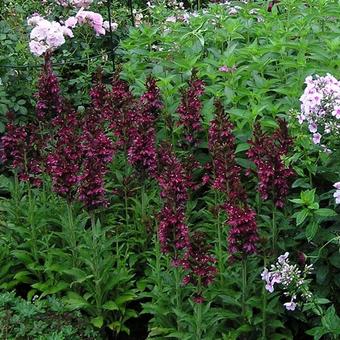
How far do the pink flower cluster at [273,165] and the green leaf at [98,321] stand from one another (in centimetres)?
106

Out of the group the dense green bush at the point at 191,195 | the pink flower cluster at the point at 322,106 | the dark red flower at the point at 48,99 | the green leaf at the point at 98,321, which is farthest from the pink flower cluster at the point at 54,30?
the pink flower cluster at the point at 322,106

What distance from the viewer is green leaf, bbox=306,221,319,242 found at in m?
3.35

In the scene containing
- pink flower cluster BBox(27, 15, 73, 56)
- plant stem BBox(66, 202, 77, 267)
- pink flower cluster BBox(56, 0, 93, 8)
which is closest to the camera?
plant stem BBox(66, 202, 77, 267)

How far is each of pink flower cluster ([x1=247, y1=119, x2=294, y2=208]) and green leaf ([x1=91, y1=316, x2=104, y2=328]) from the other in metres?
1.06

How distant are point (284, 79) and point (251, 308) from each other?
61.5 inches

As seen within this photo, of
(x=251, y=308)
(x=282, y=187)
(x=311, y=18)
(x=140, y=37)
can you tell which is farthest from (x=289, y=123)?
(x=140, y=37)

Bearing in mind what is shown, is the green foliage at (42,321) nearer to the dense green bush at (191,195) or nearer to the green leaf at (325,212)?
the dense green bush at (191,195)

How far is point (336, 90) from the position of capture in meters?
3.26

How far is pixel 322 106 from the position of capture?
129 inches

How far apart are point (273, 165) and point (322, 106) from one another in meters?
0.33

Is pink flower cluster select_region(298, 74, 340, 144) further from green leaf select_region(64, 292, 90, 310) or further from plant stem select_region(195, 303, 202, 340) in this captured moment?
green leaf select_region(64, 292, 90, 310)

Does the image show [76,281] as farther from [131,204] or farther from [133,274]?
[131,204]

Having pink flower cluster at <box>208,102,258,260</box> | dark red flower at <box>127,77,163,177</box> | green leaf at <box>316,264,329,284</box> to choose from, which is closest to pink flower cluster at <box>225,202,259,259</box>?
pink flower cluster at <box>208,102,258,260</box>

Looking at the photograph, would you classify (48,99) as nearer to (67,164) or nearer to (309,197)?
(67,164)
